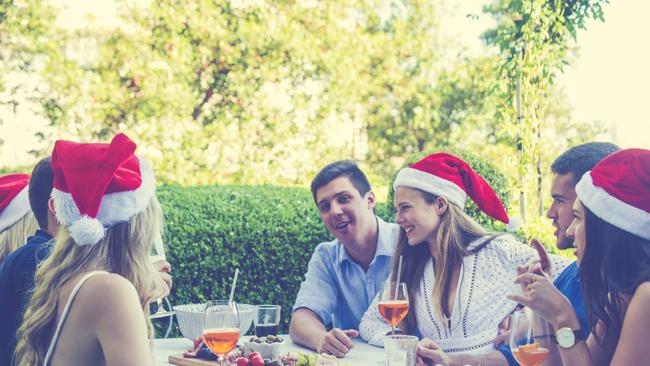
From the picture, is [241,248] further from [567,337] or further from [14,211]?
[567,337]

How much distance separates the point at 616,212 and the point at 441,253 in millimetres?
1262

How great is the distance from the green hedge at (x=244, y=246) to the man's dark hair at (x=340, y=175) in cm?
161

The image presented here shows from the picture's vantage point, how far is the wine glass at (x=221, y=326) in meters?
2.56

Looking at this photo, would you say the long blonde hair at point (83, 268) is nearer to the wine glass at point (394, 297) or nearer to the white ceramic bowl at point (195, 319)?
the white ceramic bowl at point (195, 319)

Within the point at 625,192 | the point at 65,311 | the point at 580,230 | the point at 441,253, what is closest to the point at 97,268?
the point at 65,311

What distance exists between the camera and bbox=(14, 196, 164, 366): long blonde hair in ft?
7.54

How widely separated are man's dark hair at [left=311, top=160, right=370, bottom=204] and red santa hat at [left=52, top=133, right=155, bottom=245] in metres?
1.78

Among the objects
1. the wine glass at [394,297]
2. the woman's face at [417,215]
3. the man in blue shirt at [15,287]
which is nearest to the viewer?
the man in blue shirt at [15,287]

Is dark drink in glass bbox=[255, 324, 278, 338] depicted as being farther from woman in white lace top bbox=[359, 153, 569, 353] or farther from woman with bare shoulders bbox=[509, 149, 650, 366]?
woman with bare shoulders bbox=[509, 149, 650, 366]

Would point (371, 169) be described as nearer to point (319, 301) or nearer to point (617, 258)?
point (319, 301)

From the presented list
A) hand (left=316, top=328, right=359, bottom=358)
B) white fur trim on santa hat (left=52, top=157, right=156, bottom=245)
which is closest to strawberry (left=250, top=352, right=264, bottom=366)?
hand (left=316, top=328, right=359, bottom=358)

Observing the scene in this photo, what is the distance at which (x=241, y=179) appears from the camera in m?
9.50

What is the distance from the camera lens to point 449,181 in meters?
3.75

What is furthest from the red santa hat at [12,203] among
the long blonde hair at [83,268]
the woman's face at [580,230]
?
the woman's face at [580,230]
